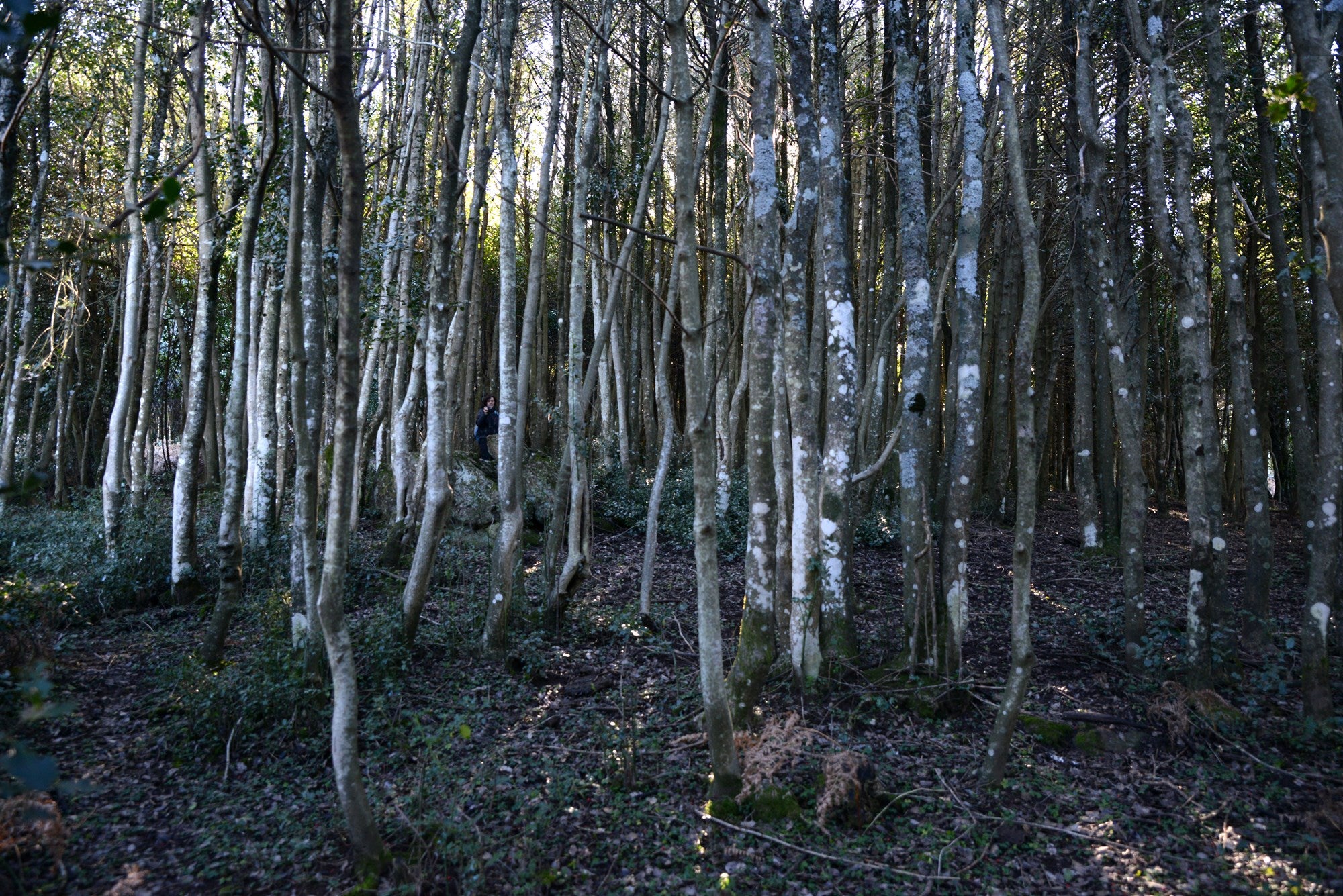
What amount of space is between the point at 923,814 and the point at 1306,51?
15.8 feet

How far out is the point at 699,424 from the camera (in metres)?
4.30

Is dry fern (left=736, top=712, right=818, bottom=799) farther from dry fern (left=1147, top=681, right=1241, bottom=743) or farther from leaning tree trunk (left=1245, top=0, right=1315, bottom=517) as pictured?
leaning tree trunk (left=1245, top=0, right=1315, bottom=517)

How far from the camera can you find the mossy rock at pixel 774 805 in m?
4.63

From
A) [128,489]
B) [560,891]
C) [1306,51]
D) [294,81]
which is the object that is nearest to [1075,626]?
[1306,51]

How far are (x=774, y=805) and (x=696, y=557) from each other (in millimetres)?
1478

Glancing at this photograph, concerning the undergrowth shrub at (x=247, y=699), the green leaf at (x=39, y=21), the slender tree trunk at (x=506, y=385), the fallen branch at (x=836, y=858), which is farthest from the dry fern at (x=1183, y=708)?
the green leaf at (x=39, y=21)

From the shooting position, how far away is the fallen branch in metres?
4.15

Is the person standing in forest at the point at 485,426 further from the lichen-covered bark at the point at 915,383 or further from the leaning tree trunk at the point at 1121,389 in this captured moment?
the leaning tree trunk at the point at 1121,389

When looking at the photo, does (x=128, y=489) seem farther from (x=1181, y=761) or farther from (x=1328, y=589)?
(x=1328, y=589)

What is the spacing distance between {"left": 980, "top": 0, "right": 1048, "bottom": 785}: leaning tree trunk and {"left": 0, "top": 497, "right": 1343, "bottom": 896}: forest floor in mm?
369

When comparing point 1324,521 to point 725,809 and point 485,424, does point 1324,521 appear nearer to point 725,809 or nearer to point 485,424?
point 725,809

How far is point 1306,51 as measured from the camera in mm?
4547

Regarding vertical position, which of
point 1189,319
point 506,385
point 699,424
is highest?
point 1189,319

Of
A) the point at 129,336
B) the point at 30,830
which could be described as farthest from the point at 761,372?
the point at 129,336
